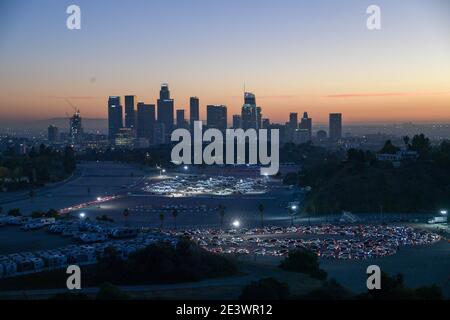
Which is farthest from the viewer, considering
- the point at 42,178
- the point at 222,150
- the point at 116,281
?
the point at 222,150

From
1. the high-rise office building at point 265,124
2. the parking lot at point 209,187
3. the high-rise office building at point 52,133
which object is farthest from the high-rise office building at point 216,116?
the parking lot at point 209,187

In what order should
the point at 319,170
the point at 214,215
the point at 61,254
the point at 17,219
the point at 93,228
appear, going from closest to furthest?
1. the point at 61,254
2. the point at 93,228
3. the point at 17,219
4. the point at 214,215
5. the point at 319,170

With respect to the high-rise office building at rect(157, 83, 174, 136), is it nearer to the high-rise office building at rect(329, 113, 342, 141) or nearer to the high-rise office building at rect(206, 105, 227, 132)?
the high-rise office building at rect(206, 105, 227, 132)

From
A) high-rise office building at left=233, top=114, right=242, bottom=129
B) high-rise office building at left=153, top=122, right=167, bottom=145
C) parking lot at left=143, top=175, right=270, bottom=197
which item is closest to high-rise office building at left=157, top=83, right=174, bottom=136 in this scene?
high-rise office building at left=153, top=122, right=167, bottom=145

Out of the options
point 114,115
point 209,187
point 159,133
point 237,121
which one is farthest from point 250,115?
point 209,187

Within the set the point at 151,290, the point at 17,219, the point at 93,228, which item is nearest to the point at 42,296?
the point at 151,290
